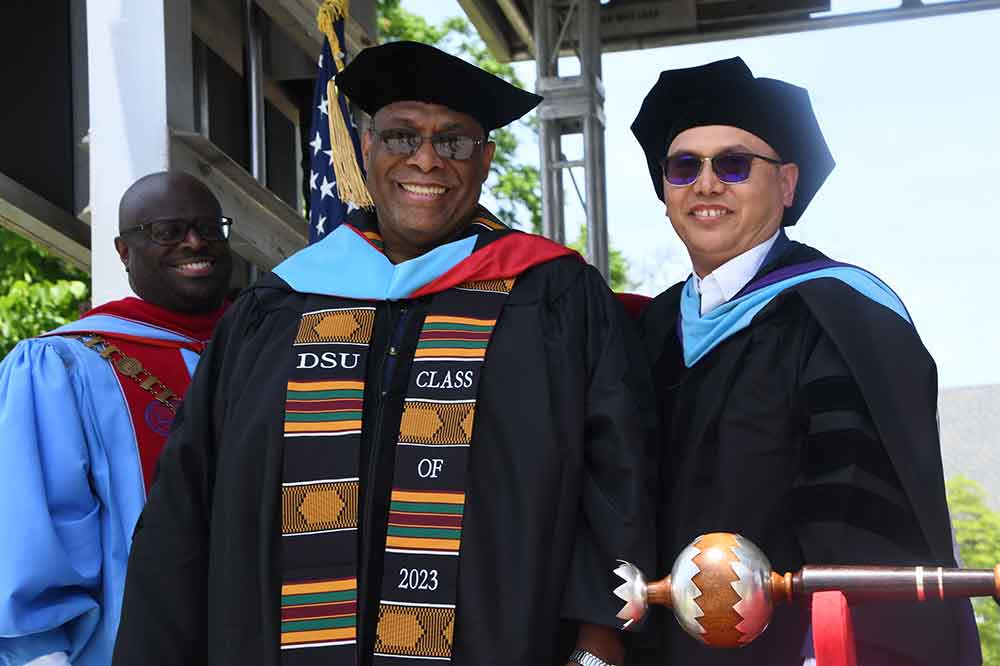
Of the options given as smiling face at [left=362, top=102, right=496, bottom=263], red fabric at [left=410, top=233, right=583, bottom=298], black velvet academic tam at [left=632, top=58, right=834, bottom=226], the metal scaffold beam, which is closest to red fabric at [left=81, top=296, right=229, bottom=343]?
smiling face at [left=362, top=102, right=496, bottom=263]

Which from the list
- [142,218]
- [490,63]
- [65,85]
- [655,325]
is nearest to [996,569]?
[655,325]

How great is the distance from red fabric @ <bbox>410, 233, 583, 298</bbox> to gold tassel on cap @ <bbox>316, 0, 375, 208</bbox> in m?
1.12

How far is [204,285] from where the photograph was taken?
4.11 metres

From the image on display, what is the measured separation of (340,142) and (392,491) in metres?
2.35

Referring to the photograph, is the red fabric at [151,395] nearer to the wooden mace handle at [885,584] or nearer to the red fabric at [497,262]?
the red fabric at [497,262]

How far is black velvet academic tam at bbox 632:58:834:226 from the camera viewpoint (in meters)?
3.42

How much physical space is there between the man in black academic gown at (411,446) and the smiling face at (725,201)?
281mm

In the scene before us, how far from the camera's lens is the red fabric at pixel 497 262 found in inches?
129

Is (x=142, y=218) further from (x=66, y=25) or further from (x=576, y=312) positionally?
(x=66, y=25)

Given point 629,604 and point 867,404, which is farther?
point 867,404

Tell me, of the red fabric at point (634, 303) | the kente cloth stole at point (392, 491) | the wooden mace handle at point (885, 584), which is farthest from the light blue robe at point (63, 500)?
the wooden mace handle at point (885, 584)

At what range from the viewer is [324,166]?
19.5 feet

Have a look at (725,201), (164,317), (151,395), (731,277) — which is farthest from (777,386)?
(164,317)

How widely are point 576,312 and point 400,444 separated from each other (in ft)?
1.56
